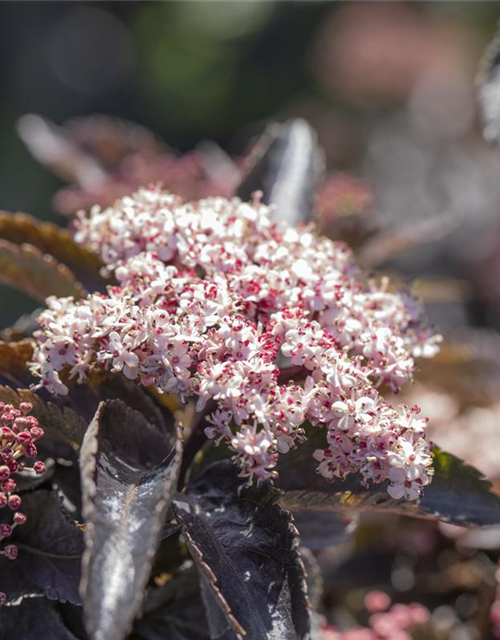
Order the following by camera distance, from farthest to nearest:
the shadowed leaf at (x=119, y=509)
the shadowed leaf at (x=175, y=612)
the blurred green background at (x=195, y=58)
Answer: the blurred green background at (x=195, y=58) < the shadowed leaf at (x=175, y=612) < the shadowed leaf at (x=119, y=509)

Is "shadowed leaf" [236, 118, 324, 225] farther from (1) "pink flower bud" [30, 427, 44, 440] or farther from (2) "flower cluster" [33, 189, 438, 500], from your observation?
(1) "pink flower bud" [30, 427, 44, 440]

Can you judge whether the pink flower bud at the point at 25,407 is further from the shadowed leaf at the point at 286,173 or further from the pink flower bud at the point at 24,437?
the shadowed leaf at the point at 286,173

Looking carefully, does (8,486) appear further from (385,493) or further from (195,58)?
(195,58)

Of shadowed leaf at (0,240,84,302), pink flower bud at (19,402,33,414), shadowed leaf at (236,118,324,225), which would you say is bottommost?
pink flower bud at (19,402,33,414)

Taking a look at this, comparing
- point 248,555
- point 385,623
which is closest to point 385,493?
point 248,555

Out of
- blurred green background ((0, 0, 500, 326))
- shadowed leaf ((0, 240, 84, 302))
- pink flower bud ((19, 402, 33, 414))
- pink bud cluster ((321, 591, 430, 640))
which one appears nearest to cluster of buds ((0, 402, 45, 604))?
pink flower bud ((19, 402, 33, 414))

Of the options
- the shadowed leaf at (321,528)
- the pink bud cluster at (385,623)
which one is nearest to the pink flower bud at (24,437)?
the shadowed leaf at (321,528)
